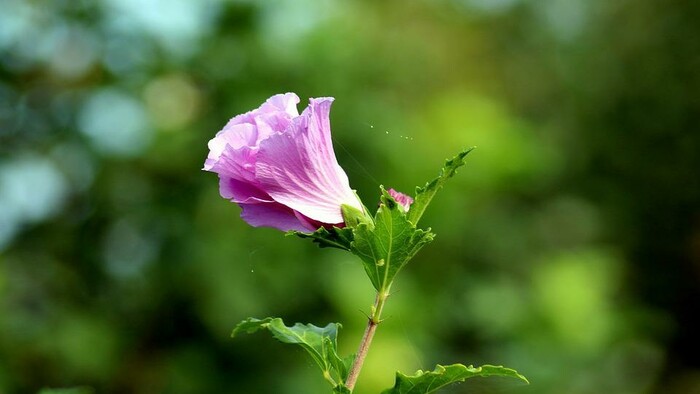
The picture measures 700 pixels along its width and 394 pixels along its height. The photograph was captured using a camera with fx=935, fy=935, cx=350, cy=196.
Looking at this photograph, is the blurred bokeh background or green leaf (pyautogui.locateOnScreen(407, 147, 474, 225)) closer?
green leaf (pyautogui.locateOnScreen(407, 147, 474, 225))

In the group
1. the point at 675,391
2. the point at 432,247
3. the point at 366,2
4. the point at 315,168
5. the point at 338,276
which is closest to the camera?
the point at 315,168

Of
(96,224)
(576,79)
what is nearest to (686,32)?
(576,79)

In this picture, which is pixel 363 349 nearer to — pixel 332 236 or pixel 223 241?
pixel 332 236

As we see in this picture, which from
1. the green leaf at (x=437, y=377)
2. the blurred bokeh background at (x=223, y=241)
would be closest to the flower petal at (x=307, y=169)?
the green leaf at (x=437, y=377)

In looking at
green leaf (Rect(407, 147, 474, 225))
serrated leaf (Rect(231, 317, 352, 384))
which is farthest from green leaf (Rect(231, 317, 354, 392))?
green leaf (Rect(407, 147, 474, 225))

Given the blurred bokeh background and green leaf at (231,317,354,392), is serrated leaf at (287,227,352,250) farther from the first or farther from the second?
the blurred bokeh background

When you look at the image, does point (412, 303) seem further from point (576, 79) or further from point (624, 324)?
point (576, 79)

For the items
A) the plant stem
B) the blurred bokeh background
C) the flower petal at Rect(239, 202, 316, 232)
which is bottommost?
the plant stem
